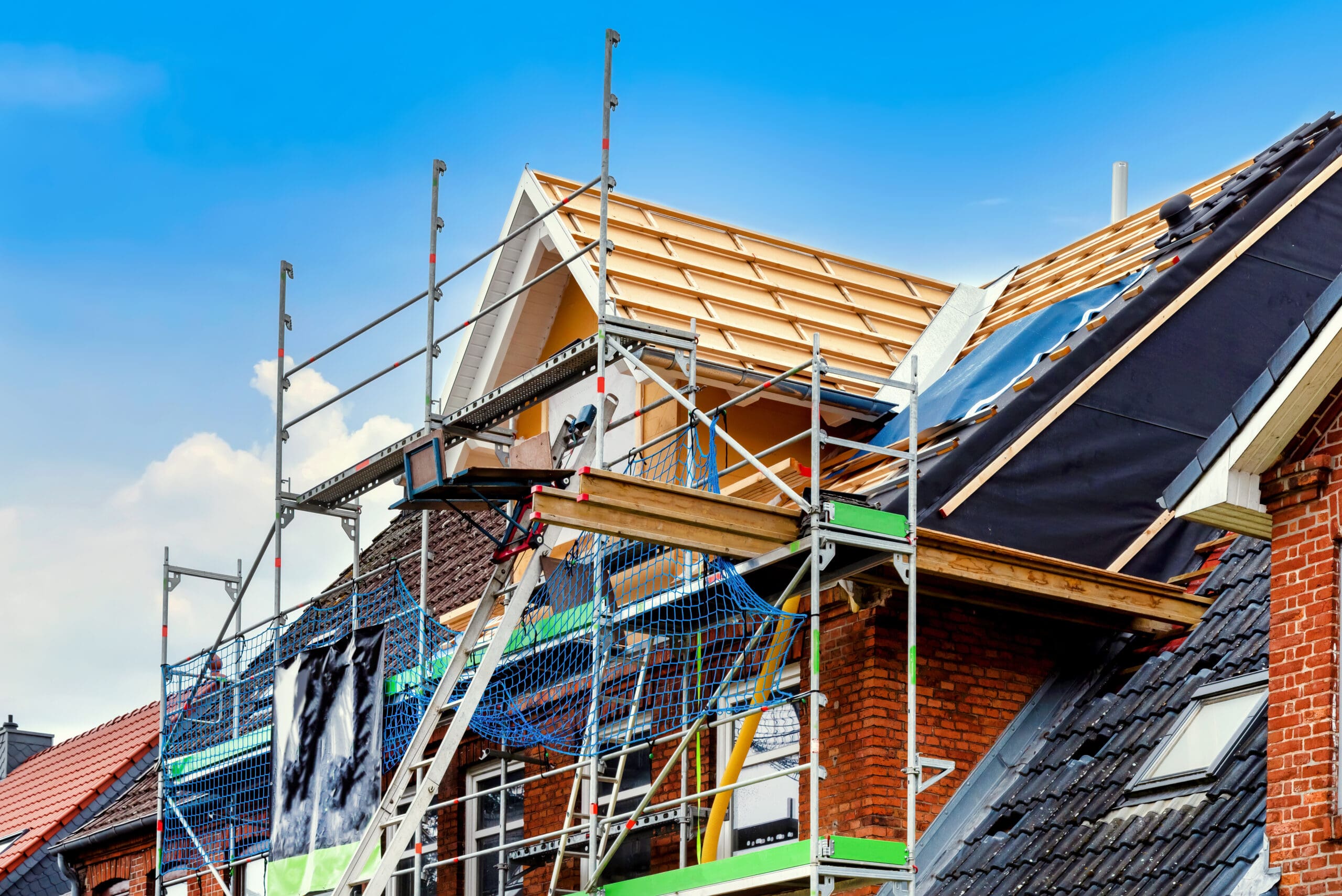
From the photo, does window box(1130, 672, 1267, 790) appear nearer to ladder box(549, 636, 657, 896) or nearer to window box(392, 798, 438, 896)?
ladder box(549, 636, 657, 896)

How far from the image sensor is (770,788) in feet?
44.8

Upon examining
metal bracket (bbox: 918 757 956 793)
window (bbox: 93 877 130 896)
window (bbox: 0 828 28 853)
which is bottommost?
metal bracket (bbox: 918 757 956 793)

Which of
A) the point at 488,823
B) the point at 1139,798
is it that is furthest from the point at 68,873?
the point at 1139,798

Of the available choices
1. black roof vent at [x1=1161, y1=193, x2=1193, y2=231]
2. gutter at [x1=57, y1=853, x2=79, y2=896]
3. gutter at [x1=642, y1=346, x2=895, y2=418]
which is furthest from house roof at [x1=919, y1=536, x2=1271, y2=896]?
gutter at [x1=57, y1=853, x2=79, y2=896]

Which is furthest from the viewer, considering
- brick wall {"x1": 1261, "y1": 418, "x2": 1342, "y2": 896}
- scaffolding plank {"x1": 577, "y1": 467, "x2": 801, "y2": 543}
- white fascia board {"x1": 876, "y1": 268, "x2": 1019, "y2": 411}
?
white fascia board {"x1": 876, "y1": 268, "x2": 1019, "y2": 411}

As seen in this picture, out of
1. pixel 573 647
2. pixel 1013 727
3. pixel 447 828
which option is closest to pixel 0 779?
pixel 447 828

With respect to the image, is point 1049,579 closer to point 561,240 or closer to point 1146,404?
point 1146,404

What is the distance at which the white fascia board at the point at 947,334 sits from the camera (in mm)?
17109

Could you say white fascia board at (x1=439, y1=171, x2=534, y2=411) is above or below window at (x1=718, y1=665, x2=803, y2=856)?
above

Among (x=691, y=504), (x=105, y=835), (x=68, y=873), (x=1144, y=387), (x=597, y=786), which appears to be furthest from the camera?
(x=68, y=873)

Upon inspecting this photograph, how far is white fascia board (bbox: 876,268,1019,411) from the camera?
56.1 ft

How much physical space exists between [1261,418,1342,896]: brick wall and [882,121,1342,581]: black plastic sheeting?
3.13m

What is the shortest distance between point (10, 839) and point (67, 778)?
1133 mm

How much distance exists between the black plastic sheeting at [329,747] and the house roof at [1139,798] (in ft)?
16.7
